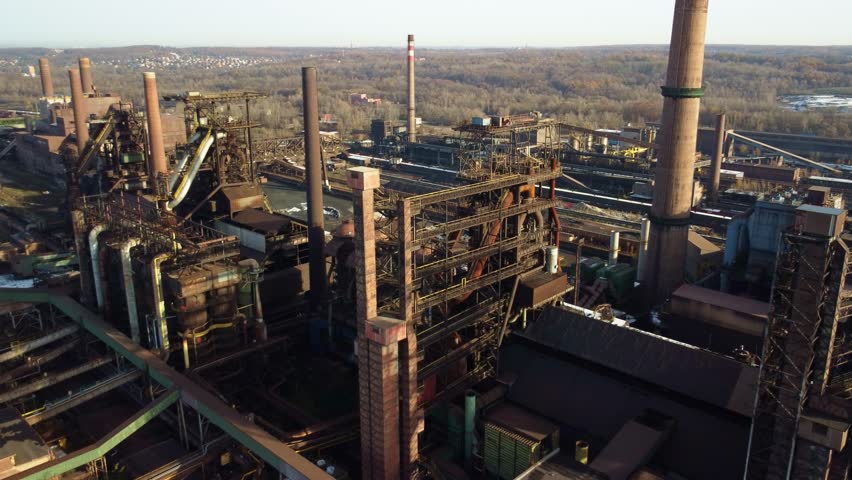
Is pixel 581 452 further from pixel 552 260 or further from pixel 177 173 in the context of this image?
pixel 177 173

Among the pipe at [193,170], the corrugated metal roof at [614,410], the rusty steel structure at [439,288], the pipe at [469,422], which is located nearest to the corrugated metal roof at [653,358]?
the corrugated metal roof at [614,410]

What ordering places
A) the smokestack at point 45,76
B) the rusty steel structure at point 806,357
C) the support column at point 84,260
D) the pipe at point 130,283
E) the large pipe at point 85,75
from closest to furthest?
1. the rusty steel structure at point 806,357
2. the pipe at point 130,283
3. the support column at point 84,260
4. the large pipe at point 85,75
5. the smokestack at point 45,76

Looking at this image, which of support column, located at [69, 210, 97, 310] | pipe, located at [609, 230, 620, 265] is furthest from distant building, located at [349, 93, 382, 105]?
support column, located at [69, 210, 97, 310]

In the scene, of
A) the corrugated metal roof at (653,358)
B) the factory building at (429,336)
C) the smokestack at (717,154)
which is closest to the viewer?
the factory building at (429,336)

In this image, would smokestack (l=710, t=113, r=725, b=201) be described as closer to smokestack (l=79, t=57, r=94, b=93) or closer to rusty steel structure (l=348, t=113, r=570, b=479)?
rusty steel structure (l=348, t=113, r=570, b=479)

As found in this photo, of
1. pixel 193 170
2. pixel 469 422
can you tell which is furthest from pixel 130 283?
pixel 469 422

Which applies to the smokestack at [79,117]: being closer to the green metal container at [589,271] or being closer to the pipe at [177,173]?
the pipe at [177,173]

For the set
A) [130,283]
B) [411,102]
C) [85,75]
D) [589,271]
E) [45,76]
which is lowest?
[589,271]

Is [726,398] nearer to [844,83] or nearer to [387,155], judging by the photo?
[387,155]
